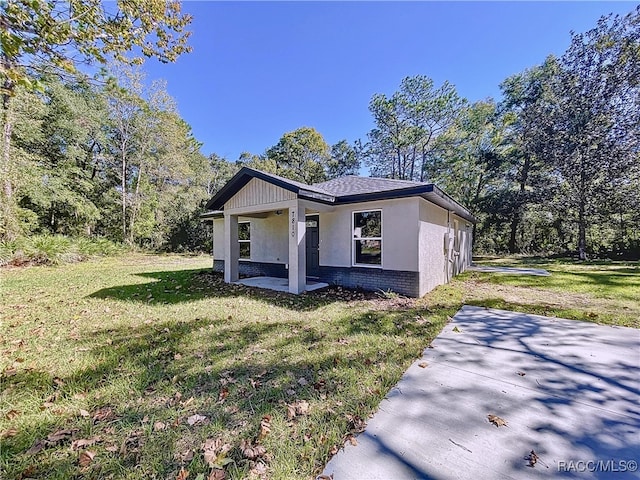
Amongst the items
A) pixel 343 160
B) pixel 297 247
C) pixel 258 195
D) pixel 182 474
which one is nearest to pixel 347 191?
pixel 297 247

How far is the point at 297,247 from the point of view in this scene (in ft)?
23.8

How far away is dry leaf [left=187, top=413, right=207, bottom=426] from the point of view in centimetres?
240

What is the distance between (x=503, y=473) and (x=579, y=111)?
25.0m

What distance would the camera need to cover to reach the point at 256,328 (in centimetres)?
477

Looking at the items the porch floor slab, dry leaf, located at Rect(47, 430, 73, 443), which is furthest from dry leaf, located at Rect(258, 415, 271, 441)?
the porch floor slab

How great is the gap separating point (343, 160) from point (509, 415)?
99.3 feet

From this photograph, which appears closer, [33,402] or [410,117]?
[33,402]

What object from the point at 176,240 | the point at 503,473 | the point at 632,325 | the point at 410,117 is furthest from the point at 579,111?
the point at 176,240

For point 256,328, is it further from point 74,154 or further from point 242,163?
point 242,163

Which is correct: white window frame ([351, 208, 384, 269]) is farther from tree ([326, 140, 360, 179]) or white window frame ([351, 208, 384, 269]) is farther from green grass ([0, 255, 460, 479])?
tree ([326, 140, 360, 179])

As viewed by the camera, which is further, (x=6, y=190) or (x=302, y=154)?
(x=302, y=154)

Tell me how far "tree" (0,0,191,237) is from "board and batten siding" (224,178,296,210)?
12.1 feet

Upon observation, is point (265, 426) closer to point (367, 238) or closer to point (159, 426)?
point (159, 426)

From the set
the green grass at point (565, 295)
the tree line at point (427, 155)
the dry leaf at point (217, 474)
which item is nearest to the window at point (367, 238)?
the green grass at point (565, 295)
